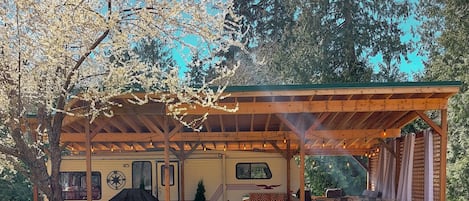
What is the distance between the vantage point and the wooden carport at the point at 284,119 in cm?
769

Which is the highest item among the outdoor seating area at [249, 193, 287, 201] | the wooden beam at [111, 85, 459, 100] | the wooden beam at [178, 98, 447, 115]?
the wooden beam at [111, 85, 459, 100]

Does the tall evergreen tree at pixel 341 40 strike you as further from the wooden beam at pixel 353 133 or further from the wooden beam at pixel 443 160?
the wooden beam at pixel 443 160

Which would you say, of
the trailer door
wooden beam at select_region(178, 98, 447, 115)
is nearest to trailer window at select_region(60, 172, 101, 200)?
the trailer door

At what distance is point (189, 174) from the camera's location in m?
12.1

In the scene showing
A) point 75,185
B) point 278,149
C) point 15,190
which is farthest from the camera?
point 15,190

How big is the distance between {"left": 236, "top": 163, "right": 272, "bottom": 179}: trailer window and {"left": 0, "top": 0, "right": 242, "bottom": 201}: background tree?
6.63m

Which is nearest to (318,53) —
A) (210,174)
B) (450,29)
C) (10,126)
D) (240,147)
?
(450,29)

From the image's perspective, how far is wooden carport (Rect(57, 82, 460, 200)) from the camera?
7.69 meters

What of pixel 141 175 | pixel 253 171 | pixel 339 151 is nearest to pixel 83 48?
pixel 141 175

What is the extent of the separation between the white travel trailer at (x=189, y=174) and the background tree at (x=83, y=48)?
592 centimetres

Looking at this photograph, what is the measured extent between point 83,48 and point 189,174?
23.7ft

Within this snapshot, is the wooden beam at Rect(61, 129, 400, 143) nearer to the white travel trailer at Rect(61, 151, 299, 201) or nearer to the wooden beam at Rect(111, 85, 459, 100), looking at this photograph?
the white travel trailer at Rect(61, 151, 299, 201)

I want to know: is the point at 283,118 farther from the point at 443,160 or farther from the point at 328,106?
the point at 443,160

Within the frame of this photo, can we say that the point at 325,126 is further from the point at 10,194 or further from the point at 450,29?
the point at 10,194
